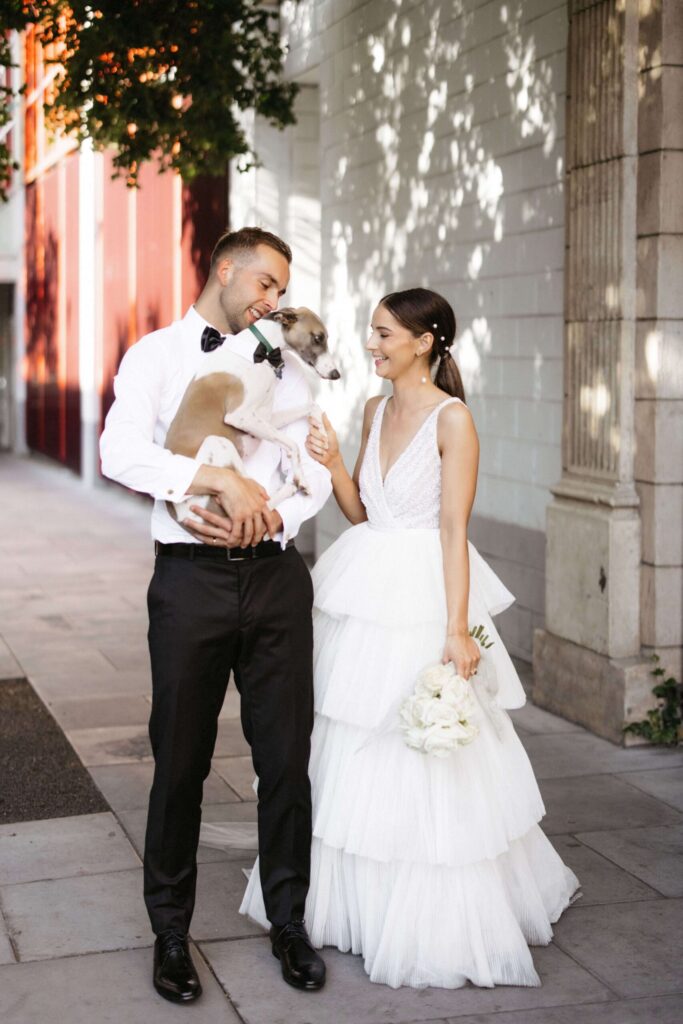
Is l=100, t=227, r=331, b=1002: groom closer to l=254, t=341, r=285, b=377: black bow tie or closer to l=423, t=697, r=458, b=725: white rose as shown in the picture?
l=254, t=341, r=285, b=377: black bow tie

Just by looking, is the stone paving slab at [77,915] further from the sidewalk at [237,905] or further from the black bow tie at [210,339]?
the black bow tie at [210,339]

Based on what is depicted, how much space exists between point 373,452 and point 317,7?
7.57 meters

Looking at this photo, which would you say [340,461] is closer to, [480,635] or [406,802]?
[480,635]

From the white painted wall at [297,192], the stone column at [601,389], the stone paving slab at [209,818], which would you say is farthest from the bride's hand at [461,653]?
the white painted wall at [297,192]

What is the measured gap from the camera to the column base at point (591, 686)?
632 cm

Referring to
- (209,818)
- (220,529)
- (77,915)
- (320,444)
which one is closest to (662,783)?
(209,818)

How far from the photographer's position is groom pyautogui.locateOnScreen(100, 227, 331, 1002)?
3.73 metres

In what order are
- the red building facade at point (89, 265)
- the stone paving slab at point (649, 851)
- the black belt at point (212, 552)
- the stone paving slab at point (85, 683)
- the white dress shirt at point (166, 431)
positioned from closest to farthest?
the white dress shirt at point (166, 431) → the black belt at point (212, 552) → the stone paving slab at point (649, 851) → the stone paving slab at point (85, 683) → the red building facade at point (89, 265)

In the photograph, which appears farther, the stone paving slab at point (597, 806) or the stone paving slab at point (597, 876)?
the stone paving slab at point (597, 806)

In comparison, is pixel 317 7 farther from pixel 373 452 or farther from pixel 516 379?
pixel 373 452

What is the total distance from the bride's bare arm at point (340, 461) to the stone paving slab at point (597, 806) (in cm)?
166

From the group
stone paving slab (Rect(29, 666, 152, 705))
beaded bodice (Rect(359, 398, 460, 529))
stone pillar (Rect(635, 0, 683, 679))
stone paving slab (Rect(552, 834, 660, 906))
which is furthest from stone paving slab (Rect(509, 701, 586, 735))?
beaded bodice (Rect(359, 398, 460, 529))

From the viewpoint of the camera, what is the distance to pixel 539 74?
751 cm

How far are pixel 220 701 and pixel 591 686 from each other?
121 inches
